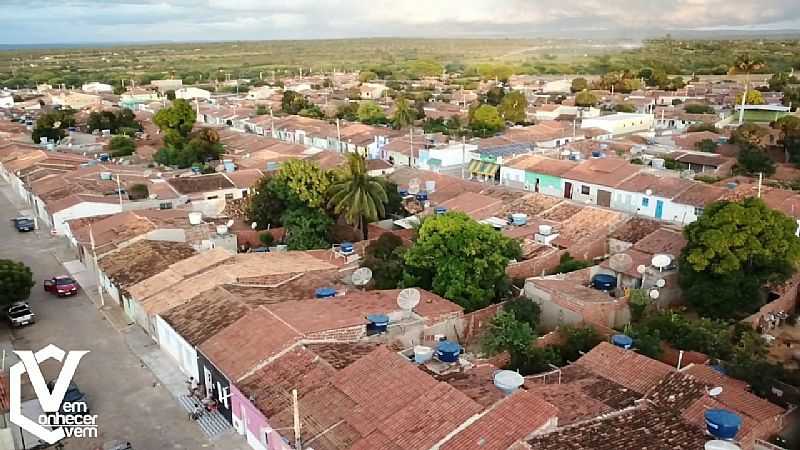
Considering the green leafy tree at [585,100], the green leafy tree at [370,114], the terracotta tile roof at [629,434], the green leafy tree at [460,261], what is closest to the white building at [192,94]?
the green leafy tree at [370,114]

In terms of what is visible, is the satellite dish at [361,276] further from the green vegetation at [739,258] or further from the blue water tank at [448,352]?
the green vegetation at [739,258]

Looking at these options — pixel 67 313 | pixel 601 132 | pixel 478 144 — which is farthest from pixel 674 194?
pixel 67 313

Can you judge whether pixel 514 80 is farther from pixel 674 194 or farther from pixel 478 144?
pixel 674 194

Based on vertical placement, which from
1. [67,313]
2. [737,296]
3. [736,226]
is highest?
[736,226]

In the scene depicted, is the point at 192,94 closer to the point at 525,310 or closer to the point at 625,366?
the point at 525,310

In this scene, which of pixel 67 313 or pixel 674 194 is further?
pixel 674 194

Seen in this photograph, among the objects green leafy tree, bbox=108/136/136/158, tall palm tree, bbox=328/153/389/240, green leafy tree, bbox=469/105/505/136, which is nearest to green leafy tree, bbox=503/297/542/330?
tall palm tree, bbox=328/153/389/240

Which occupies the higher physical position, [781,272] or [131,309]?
[781,272]

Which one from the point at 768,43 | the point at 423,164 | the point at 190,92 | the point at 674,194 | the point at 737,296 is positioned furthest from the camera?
the point at 768,43
